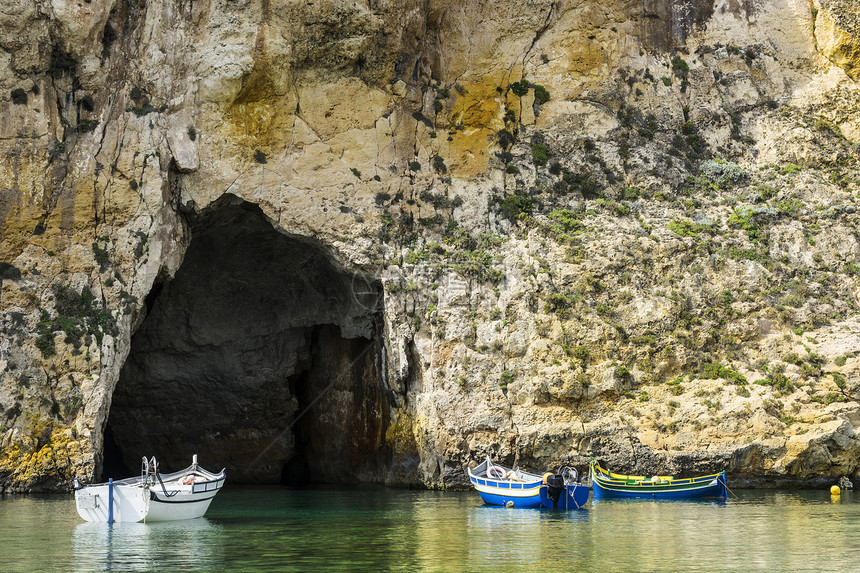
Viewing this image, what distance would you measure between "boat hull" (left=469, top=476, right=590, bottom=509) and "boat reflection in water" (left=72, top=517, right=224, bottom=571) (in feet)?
32.8

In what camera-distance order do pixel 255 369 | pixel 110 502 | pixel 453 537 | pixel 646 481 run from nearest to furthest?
pixel 453 537
pixel 110 502
pixel 646 481
pixel 255 369

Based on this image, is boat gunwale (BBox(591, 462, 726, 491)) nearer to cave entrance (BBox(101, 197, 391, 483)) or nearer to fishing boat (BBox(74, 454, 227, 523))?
cave entrance (BBox(101, 197, 391, 483))

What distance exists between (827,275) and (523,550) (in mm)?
27441

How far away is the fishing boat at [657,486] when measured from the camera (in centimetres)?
3559

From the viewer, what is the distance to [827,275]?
43594 mm

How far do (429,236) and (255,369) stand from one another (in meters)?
12.8

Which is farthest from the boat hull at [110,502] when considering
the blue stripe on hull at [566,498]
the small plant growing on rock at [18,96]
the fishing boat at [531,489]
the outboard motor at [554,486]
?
the small plant growing on rock at [18,96]

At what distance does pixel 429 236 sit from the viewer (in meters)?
45.0

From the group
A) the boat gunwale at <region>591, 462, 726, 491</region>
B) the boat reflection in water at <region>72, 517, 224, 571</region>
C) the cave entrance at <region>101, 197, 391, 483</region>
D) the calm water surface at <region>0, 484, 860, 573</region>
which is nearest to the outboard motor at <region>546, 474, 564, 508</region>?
the calm water surface at <region>0, 484, 860, 573</region>

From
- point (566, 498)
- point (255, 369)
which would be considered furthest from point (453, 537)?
point (255, 369)

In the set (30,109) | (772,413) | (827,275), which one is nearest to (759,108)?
(827,275)

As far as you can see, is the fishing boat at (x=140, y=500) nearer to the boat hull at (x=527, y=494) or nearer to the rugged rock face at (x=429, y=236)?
the rugged rock face at (x=429, y=236)

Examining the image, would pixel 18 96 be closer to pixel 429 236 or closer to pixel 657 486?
pixel 429 236

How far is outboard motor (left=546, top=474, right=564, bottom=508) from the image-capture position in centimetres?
3209
